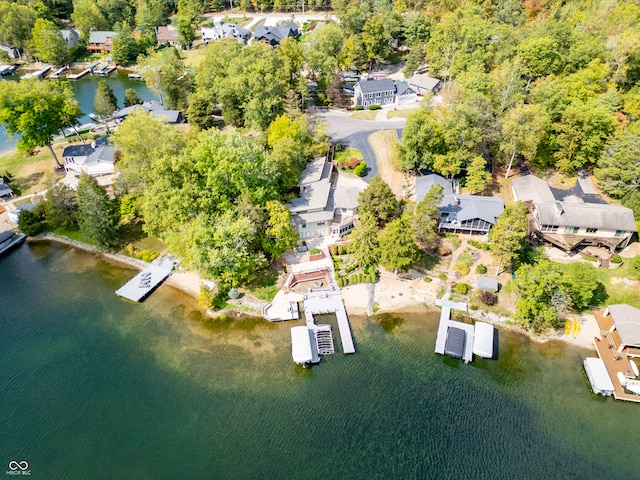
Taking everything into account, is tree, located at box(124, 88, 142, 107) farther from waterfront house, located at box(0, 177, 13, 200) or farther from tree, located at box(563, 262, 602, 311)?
tree, located at box(563, 262, 602, 311)

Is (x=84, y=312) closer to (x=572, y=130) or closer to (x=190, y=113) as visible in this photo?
(x=190, y=113)

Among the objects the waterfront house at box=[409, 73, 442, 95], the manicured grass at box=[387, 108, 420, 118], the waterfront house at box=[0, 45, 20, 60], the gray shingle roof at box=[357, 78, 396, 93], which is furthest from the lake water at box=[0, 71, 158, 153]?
the waterfront house at box=[409, 73, 442, 95]

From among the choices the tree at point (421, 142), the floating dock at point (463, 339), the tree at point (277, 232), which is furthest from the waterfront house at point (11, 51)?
the floating dock at point (463, 339)

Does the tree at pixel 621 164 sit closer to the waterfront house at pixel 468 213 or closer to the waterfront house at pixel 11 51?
the waterfront house at pixel 468 213

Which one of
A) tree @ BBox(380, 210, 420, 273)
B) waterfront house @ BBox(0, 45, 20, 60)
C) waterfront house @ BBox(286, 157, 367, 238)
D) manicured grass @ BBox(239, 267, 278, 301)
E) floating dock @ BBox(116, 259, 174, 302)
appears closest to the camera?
tree @ BBox(380, 210, 420, 273)

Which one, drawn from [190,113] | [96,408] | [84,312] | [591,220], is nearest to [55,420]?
[96,408]
